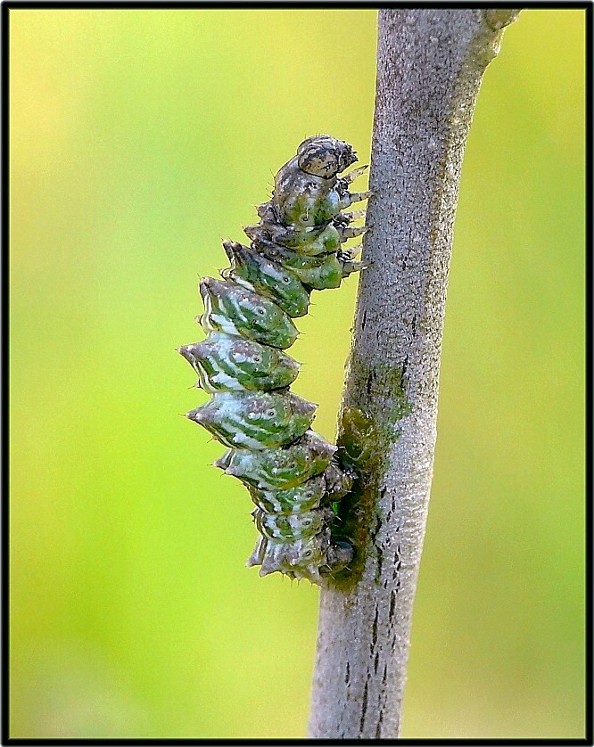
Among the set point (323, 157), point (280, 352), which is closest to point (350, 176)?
point (323, 157)

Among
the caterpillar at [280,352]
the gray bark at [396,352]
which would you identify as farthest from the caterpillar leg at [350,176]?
the gray bark at [396,352]

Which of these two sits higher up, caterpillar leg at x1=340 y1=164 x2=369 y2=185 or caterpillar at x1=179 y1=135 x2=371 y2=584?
caterpillar leg at x1=340 y1=164 x2=369 y2=185

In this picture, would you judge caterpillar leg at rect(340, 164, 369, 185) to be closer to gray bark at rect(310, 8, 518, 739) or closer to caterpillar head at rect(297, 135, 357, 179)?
caterpillar head at rect(297, 135, 357, 179)

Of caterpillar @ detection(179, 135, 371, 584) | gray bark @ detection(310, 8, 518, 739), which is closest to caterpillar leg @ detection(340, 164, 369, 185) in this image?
caterpillar @ detection(179, 135, 371, 584)

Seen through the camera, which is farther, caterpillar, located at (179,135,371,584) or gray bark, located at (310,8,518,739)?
caterpillar, located at (179,135,371,584)

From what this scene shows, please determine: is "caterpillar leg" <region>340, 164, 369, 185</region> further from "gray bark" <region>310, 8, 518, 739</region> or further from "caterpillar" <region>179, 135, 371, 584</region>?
"gray bark" <region>310, 8, 518, 739</region>

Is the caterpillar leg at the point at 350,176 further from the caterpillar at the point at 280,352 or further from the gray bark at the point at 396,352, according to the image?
Answer: the gray bark at the point at 396,352
